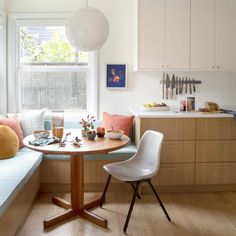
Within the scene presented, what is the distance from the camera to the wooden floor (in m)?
2.62

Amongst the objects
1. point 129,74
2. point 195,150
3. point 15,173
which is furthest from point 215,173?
point 15,173

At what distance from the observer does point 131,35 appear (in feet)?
13.1

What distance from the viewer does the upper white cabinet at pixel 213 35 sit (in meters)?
3.70

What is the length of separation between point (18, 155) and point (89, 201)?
33.7 inches

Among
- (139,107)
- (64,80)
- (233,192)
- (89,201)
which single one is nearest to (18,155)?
(89,201)

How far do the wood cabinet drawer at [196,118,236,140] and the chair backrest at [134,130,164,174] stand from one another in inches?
29.1

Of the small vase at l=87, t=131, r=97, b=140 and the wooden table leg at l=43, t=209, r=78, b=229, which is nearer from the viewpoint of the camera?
the wooden table leg at l=43, t=209, r=78, b=229

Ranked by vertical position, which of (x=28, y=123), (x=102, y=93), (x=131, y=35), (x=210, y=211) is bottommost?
(x=210, y=211)

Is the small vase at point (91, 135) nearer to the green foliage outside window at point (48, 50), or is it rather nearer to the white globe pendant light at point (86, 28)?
the white globe pendant light at point (86, 28)

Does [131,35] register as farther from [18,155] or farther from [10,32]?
[18,155]

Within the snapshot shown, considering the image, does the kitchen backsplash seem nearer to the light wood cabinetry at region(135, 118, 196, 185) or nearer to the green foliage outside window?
the light wood cabinetry at region(135, 118, 196, 185)

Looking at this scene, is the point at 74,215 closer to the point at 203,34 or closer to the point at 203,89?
the point at 203,89

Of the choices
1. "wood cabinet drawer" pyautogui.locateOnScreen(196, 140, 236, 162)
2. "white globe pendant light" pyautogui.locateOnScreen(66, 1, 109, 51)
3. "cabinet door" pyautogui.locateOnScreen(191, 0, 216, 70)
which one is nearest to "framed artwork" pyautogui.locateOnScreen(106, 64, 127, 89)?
"cabinet door" pyautogui.locateOnScreen(191, 0, 216, 70)

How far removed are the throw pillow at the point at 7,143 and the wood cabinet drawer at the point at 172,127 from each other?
1331 millimetres
